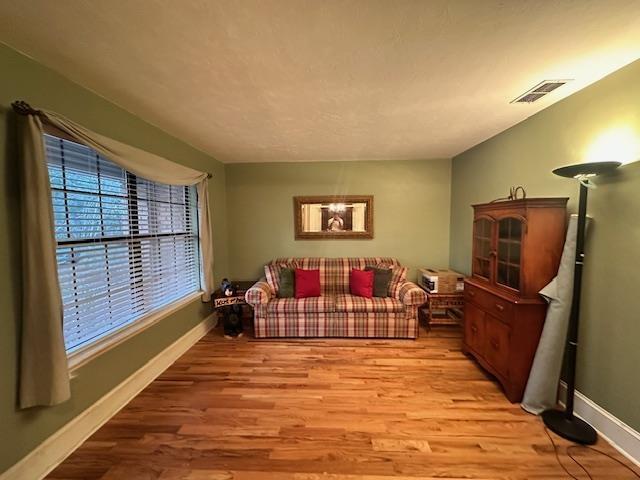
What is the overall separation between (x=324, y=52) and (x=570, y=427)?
9.47 feet

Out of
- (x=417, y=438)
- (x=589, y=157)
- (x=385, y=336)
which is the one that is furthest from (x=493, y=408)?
(x=589, y=157)

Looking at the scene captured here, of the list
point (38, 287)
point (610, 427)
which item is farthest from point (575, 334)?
point (38, 287)

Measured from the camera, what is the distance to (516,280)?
6.47 feet

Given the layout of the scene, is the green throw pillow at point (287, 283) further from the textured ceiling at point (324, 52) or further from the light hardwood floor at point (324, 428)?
the textured ceiling at point (324, 52)

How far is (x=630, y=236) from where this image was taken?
1507mm

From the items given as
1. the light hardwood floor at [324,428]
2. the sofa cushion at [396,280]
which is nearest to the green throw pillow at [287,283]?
the light hardwood floor at [324,428]

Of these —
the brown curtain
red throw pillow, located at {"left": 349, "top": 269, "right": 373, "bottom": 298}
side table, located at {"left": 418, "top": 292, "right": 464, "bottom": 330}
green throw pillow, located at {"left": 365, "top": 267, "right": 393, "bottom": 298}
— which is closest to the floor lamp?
side table, located at {"left": 418, "top": 292, "right": 464, "bottom": 330}

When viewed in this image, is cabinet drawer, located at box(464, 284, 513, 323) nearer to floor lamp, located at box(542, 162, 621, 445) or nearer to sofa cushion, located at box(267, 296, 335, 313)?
floor lamp, located at box(542, 162, 621, 445)

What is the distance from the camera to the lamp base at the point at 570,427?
1602 mm

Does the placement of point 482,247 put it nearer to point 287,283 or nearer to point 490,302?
point 490,302

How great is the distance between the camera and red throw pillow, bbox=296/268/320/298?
3320 mm

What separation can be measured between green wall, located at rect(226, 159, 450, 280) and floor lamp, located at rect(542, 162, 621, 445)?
83.7 inches

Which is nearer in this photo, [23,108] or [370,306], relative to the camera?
[23,108]

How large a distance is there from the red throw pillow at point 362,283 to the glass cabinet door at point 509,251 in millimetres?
1488
